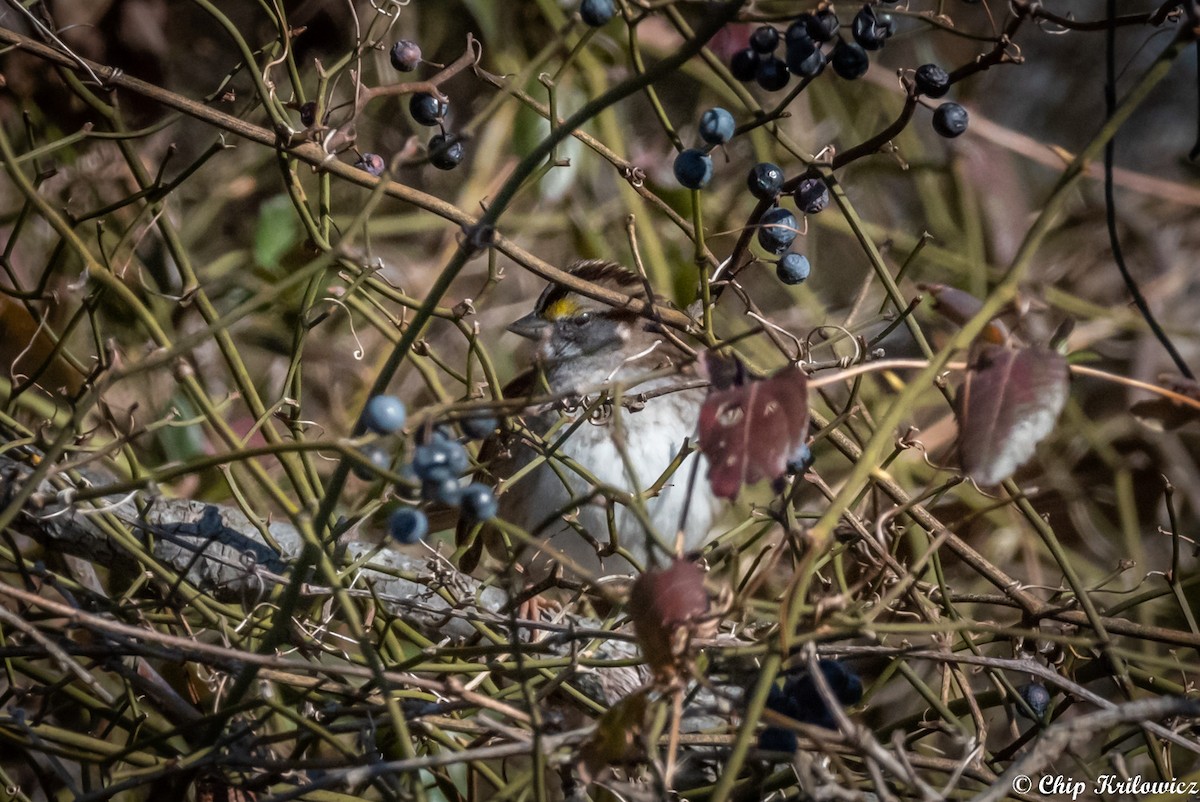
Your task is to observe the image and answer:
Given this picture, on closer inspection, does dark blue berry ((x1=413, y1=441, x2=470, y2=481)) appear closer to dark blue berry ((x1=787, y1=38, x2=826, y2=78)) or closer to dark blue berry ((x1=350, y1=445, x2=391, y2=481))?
dark blue berry ((x1=350, y1=445, x2=391, y2=481))

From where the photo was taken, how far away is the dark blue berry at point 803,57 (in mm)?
1353

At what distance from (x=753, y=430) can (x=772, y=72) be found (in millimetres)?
614

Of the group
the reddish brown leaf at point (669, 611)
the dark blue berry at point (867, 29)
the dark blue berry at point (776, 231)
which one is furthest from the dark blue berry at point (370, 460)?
the dark blue berry at point (867, 29)

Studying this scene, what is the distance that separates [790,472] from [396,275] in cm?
207

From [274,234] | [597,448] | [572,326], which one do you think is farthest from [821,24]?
[274,234]

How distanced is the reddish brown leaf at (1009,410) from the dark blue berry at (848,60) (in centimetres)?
52

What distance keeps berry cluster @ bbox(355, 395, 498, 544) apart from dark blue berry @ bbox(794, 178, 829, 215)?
615 mm

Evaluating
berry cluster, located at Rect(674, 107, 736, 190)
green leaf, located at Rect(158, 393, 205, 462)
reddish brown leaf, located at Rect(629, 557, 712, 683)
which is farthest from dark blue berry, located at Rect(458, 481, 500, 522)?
green leaf, located at Rect(158, 393, 205, 462)

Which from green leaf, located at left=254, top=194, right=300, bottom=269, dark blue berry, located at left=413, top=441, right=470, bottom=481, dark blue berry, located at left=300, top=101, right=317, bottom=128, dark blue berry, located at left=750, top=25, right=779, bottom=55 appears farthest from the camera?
green leaf, located at left=254, top=194, right=300, bottom=269

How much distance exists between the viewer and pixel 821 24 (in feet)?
4.38

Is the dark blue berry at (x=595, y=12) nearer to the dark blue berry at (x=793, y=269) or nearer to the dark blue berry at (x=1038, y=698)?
the dark blue berry at (x=793, y=269)

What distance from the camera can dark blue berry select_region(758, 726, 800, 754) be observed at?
1057mm

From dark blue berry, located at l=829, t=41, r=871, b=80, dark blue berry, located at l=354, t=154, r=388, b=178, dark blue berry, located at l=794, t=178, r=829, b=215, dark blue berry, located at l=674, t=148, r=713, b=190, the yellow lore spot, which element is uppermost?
the yellow lore spot

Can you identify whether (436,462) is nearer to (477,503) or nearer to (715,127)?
(477,503)
